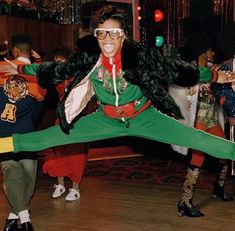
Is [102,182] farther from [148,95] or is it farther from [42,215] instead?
[148,95]

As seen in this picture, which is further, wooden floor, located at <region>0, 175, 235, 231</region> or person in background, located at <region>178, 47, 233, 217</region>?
person in background, located at <region>178, 47, 233, 217</region>

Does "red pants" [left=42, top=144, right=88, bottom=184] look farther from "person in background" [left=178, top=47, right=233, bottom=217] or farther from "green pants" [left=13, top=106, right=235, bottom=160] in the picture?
"green pants" [left=13, top=106, right=235, bottom=160]

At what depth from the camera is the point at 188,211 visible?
3404mm

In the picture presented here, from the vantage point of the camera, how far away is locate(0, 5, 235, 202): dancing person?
241cm

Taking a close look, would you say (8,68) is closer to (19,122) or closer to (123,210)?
(19,122)

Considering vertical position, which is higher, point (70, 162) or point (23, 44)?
point (23, 44)

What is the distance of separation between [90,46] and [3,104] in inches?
31.1

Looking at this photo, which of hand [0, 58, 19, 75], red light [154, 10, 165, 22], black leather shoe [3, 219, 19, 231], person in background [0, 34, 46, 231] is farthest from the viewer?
red light [154, 10, 165, 22]

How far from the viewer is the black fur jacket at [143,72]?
2414 millimetres

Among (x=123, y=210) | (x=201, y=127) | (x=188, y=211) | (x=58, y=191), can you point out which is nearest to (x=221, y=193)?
(x=188, y=211)

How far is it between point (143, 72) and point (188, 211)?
1.42 m

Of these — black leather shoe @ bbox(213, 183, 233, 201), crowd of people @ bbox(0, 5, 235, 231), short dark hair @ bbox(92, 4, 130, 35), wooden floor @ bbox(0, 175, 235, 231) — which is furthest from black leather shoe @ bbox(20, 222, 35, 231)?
black leather shoe @ bbox(213, 183, 233, 201)

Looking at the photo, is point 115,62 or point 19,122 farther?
point 19,122

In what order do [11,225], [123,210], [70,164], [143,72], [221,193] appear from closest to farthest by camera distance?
1. [143,72]
2. [11,225]
3. [123,210]
4. [221,193]
5. [70,164]
